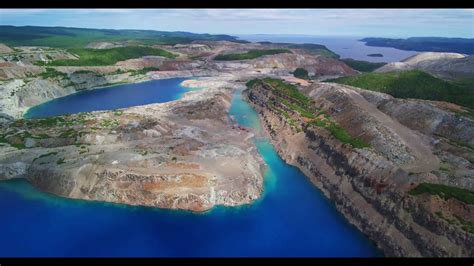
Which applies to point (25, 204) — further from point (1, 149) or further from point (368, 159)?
point (368, 159)

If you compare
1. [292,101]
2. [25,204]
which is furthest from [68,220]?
[292,101]

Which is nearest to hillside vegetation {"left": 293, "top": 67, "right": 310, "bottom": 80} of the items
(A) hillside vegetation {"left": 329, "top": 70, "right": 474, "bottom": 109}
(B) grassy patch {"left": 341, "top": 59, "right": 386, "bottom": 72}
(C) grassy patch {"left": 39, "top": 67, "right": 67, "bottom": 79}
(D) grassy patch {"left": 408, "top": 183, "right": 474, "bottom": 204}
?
(B) grassy patch {"left": 341, "top": 59, "right": 386, "bottom": 72}

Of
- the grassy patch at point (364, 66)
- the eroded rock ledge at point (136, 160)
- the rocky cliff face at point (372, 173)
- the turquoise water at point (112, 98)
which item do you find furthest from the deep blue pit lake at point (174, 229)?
the grassy patch at point (364, 66)

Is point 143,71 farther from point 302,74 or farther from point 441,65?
point 441,65

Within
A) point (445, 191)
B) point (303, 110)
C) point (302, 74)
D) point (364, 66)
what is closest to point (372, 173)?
point (445, 191)

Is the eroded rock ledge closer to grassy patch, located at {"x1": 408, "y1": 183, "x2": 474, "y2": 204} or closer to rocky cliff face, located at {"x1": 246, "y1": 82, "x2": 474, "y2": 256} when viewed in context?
rocky cliff face, located at {"x1": 246, "y1": 82, "x2": 474, "y2": 256}

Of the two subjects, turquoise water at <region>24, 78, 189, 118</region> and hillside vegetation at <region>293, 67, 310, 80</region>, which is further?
hillside vegetation at <region>293, 67, 310, 80</region>
